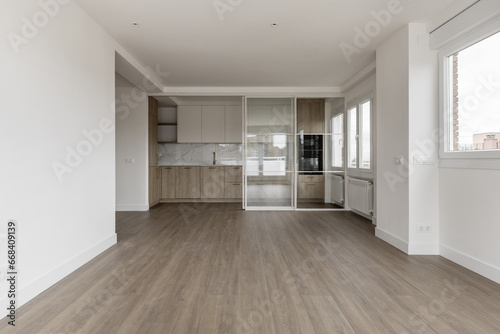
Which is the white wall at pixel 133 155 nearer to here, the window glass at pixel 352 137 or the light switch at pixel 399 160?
the window glass at pixel 352 137

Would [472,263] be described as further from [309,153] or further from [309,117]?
[309,117]

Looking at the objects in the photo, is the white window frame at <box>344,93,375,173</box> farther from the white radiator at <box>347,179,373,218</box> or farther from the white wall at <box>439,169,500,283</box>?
the white wall at <box>439,169,500,283</box>

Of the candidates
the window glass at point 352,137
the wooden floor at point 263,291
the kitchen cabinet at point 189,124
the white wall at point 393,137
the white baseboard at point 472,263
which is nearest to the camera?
the wooden floor at point 263,291

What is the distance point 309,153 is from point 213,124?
109 inches

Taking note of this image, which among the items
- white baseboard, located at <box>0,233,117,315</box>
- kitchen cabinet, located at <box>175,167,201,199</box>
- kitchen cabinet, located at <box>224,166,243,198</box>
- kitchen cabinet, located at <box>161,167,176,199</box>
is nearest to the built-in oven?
kitchen cabinet, located at <box>224,166,243,198</box>

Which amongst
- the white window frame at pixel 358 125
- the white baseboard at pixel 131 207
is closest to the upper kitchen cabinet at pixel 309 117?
the white window frame at pixel 358 125

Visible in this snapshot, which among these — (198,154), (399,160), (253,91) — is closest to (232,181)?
(198,154)

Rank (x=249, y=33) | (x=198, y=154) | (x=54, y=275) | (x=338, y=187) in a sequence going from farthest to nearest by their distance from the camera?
1. (x=198, y=154)
2. (x=338, y=187)
3. (x=249, y=33)
4. (x=54, y=275)

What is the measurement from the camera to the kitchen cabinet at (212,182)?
7645 millimetres

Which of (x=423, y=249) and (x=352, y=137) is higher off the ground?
(x=352, y=137)

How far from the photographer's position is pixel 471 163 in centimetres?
289

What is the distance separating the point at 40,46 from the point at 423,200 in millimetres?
4093

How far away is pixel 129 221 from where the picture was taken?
529 cm

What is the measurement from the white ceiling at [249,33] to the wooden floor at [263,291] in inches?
104
